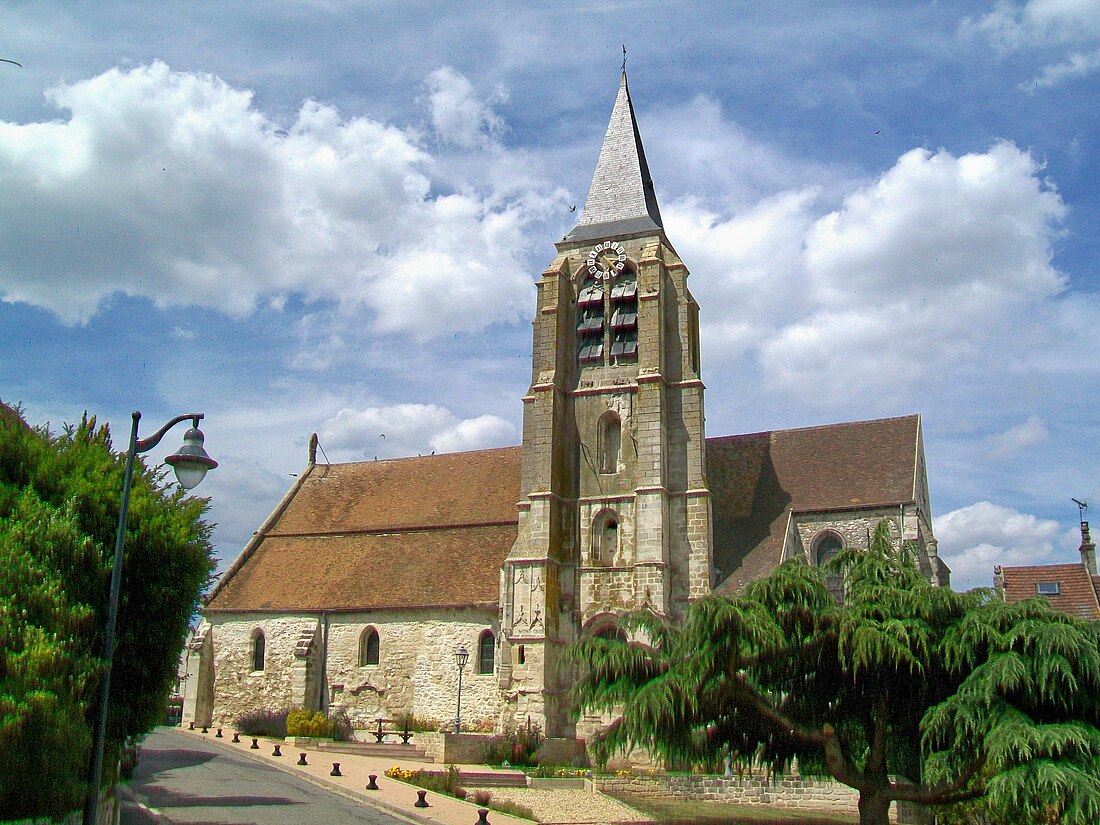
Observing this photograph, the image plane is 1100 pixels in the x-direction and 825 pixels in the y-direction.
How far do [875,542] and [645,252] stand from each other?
56.8 feet

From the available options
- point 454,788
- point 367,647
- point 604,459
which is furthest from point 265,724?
point 604,459

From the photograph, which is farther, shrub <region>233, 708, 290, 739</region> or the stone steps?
shrub <region>233, 708, 290, 739</region>

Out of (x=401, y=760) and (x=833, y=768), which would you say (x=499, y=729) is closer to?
(x=401, y=760)

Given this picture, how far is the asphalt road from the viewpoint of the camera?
1536cm

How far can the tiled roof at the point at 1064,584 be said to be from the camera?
102ft

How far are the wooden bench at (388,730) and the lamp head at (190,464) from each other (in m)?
18.9

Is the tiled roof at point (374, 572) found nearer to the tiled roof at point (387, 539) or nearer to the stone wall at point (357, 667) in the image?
the tiled roof at point (387, 539)

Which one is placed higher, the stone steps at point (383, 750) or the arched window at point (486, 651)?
the arched window at point (486, 651)

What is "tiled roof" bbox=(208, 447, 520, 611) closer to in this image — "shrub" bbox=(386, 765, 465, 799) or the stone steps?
the stone steps

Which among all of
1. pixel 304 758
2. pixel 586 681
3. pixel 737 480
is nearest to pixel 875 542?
pixel 586 681

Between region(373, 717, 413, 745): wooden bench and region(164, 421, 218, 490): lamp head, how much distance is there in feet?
62.0

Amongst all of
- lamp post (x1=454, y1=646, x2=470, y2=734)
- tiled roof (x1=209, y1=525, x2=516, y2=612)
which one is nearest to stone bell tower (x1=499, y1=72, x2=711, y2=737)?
lamp post (x1=454, y1=646, x2=470, y2=734)

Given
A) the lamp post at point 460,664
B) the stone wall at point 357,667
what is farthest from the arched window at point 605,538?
the lamp post at point 460,664

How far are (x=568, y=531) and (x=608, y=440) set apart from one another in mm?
3141
